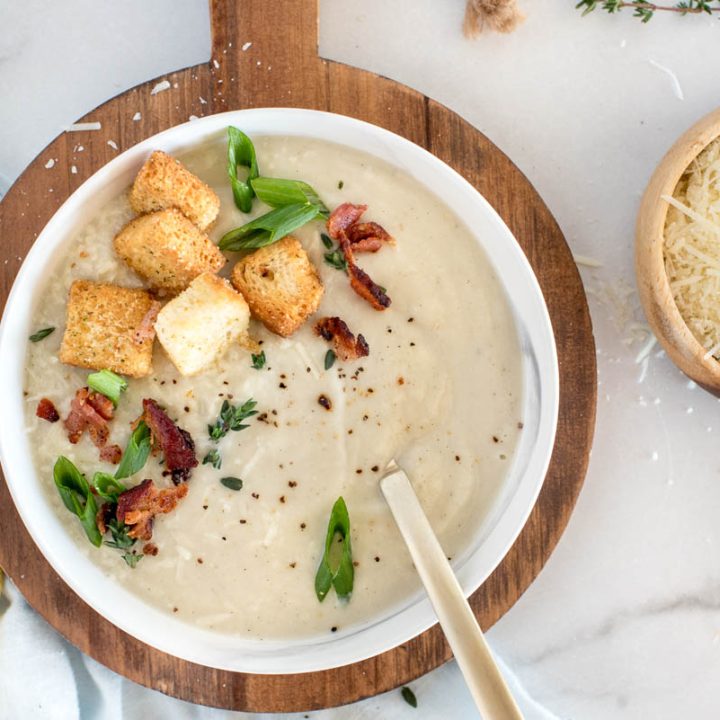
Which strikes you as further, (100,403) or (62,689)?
(62,689)

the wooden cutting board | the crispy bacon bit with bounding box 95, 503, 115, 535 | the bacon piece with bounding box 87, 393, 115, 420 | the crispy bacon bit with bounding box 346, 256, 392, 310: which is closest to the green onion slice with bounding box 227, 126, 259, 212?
the wooden cutting board

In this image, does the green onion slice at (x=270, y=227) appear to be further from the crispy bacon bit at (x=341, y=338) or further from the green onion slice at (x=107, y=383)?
the green onion slice at (x=107, y=383)

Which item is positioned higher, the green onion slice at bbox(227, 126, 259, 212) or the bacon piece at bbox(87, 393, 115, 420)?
the green onion slice at bbox(227, 126, 259, 212)

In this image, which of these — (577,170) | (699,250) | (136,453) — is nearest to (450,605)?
(136,453)

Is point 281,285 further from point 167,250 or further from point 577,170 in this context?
point 577,170

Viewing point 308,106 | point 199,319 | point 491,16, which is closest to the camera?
point 199,319

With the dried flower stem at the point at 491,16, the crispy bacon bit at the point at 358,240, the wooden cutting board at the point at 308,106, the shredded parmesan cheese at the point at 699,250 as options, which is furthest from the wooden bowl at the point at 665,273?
the crispy bacon bit at the point at 358,240

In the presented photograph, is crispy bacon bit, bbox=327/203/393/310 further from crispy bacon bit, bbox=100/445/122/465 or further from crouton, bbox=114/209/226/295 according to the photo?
crispy bacon bit, bbox=100/445/122/465
